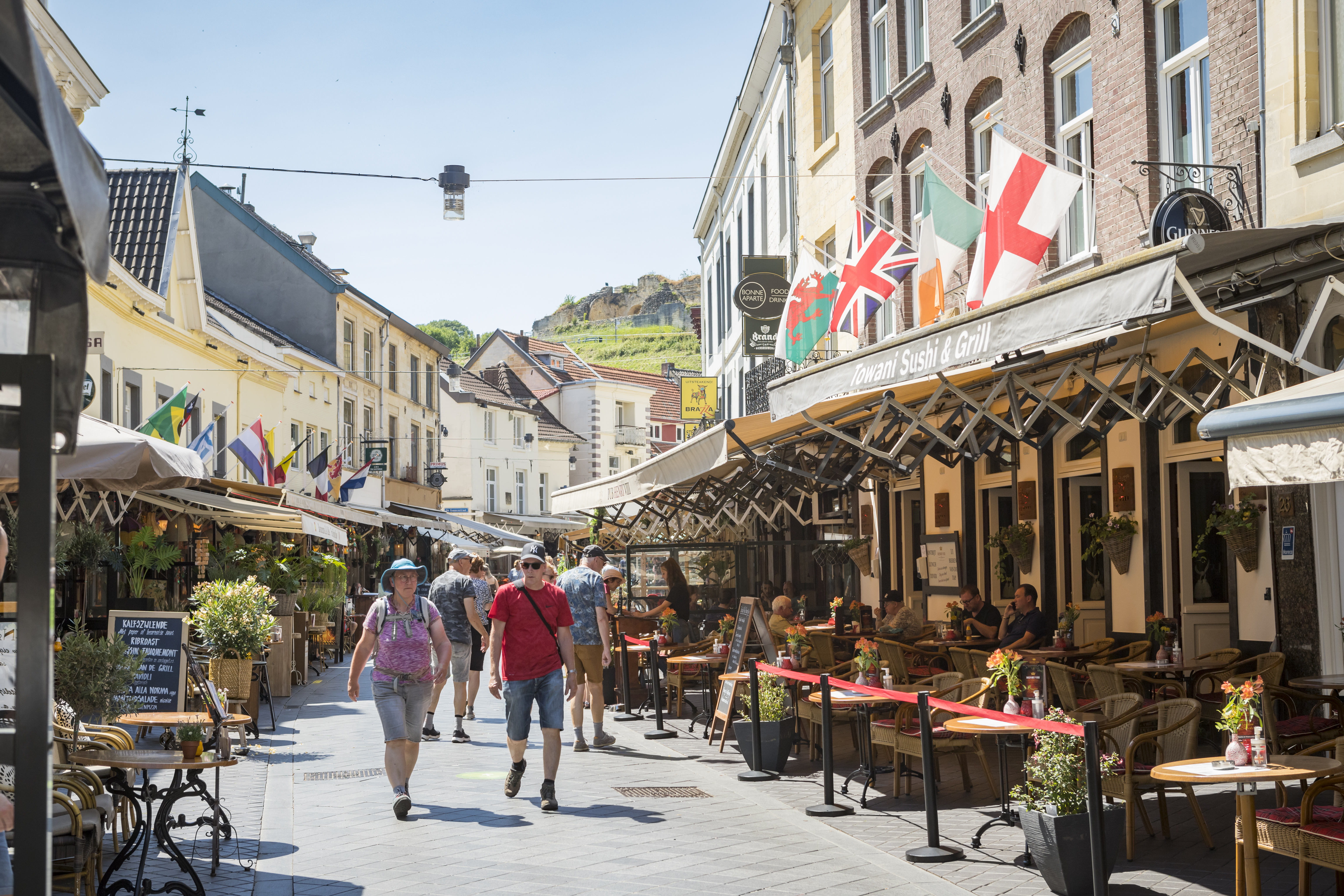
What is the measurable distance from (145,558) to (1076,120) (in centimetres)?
1196

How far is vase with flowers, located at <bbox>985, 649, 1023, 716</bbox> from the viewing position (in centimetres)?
802

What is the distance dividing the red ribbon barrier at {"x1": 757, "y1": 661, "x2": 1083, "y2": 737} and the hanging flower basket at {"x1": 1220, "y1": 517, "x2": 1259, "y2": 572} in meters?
2.98

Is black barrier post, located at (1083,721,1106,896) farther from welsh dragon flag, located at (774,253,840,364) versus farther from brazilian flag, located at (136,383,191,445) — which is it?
brazilian flag, located at (136,383,191,445)

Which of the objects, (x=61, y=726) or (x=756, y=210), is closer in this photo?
(x=61, y=726)

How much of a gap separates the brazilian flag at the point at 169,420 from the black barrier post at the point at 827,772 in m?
11.1

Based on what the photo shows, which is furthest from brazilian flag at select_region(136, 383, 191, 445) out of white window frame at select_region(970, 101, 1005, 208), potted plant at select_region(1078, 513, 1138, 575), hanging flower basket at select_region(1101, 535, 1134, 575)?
hanging flower basket at select_region(1101, 535, 1134, 575)

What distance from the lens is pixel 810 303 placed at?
16609 mm

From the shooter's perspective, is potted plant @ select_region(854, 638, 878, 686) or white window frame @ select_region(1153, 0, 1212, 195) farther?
white window frame @ select_region(1153, 0, 1212, 195)

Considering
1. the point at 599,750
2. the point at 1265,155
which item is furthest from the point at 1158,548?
the point at 599,750

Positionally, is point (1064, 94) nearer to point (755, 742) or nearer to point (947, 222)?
point (947, 222)

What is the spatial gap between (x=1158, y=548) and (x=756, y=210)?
18691mm

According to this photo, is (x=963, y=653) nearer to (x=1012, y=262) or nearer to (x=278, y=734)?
(x=1012, y=262)

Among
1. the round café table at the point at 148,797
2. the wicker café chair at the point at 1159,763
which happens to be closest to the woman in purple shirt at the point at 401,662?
the round café table at the point at 148,797

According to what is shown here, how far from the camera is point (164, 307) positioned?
75.0 ft
